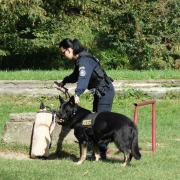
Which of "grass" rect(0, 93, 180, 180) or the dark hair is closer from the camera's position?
"grass" rect(0, 93, 180, 180)

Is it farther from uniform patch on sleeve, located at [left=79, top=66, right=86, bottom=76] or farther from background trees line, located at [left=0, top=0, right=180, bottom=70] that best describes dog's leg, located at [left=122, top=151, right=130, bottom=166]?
background trees line, located at [left=0, top=0, right=180, bottom=70]

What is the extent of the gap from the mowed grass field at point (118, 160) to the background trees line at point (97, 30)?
27.3ft

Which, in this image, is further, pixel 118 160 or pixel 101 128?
pixel 118 160

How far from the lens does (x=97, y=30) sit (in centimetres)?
2783

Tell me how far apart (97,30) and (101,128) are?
20.4 m

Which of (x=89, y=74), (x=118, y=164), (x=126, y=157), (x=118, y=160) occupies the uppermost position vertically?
(x=89, y=74)

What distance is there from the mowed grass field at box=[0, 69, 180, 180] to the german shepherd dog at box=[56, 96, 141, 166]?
0.23 metres

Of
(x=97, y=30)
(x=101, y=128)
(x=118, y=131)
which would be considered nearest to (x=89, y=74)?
(x=101, y=128)

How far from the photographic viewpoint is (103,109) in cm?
823

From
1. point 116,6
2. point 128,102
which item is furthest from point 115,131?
point 116,6

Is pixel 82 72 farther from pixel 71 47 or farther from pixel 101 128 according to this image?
pixel 101 128

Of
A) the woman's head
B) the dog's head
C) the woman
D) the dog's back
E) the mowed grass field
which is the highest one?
the woman's head

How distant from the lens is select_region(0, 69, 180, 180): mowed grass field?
696cm

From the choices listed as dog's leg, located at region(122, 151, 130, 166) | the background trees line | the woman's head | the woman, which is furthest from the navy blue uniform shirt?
the background trees line
